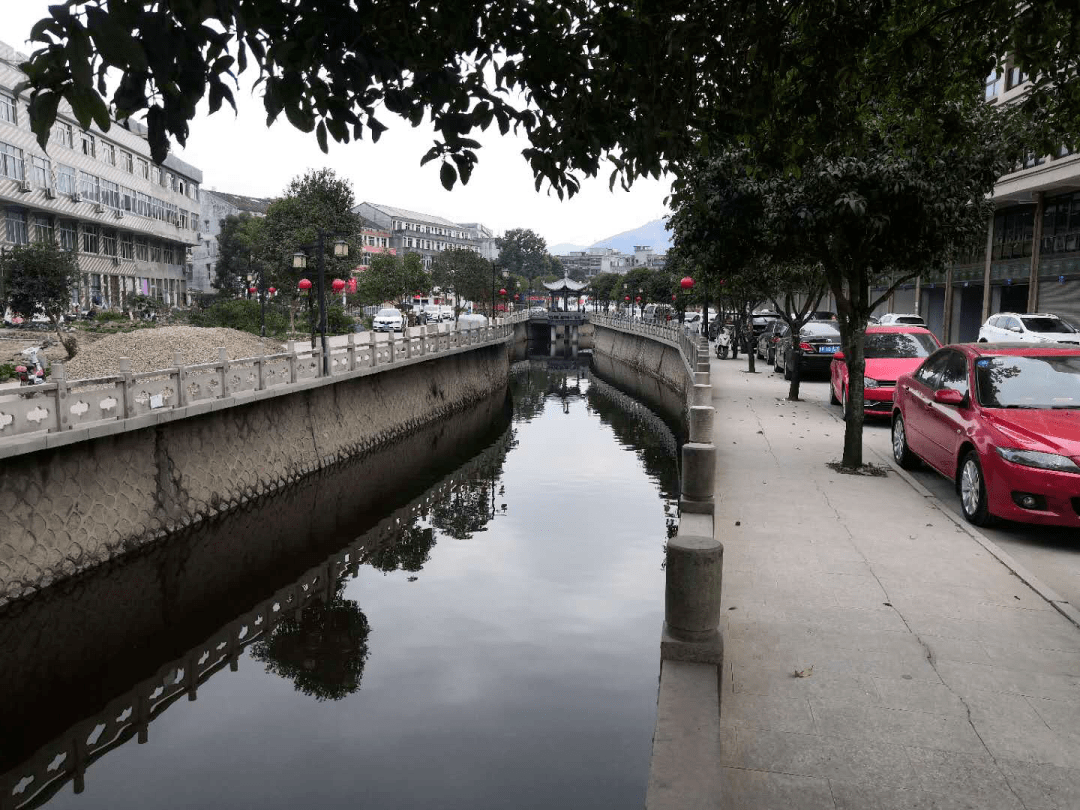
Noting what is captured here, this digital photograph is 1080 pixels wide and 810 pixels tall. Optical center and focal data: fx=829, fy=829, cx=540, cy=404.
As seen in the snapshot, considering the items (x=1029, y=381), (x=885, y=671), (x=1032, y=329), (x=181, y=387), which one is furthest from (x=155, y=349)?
(x=1032, y=329)

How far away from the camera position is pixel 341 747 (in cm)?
771

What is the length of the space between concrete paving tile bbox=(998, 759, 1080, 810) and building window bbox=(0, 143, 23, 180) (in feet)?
138

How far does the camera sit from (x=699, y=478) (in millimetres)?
8273

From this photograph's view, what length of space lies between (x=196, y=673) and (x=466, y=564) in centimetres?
502

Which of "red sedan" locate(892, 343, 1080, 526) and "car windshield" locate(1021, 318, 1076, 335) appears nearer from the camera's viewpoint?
"red sedan" locate(892, 343, 1080, 526)

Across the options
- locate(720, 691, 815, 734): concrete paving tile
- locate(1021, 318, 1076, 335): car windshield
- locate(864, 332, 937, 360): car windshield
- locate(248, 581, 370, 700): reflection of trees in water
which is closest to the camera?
locate(720, 691, 815, 734): concrete paving tile

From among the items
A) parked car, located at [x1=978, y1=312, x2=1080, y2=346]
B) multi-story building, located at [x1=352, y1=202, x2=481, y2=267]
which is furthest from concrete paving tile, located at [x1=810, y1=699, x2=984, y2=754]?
multi-story building, located at [x1=352, y1=202, x2=481, y2=267]

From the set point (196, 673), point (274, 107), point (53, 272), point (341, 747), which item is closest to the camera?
point (274, 107)

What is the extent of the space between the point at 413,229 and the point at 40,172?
3188 inches

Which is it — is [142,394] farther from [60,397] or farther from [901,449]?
[901,449]

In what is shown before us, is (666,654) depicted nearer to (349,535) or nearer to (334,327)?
(349,535)

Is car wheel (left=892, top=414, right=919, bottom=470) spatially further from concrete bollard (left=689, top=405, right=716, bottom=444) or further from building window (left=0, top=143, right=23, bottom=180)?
building window (left=0, top=143, right=23, bottom=180)

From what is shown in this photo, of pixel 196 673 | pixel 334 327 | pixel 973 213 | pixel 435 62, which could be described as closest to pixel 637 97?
pixel 435 62

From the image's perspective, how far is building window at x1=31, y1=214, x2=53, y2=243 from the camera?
131 feet
